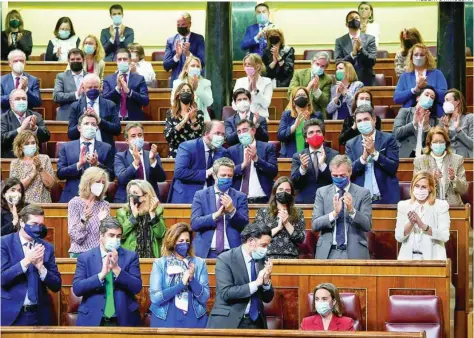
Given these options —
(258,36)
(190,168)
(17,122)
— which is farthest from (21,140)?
(258,36)

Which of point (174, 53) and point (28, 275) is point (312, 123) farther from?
point (174, 53)

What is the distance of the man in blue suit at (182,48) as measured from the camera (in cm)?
1266

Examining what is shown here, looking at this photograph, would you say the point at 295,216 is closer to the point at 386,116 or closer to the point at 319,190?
the point at 319,190

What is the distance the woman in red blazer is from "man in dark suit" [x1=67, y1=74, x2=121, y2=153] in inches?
123

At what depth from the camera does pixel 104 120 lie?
11.0m

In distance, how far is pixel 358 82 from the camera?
11719 mm

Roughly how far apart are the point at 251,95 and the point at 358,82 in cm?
88

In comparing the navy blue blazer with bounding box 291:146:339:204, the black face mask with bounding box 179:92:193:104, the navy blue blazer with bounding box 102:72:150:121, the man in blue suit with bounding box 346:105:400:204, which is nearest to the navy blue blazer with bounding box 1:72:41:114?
the navy blue blazer with bounding box 102:72:150:121

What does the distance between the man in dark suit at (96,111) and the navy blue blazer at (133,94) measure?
553 millimetres

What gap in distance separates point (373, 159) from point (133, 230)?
1.89 meters

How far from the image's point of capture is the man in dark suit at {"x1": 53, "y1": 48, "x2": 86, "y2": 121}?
12.0 metres

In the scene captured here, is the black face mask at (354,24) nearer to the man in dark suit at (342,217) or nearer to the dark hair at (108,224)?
the man in dark suit at (342,217)

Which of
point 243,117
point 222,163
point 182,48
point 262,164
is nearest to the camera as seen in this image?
point 222,163

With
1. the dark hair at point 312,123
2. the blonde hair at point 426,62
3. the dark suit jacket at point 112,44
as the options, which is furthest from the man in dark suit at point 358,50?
the dark hair at point 312,123
